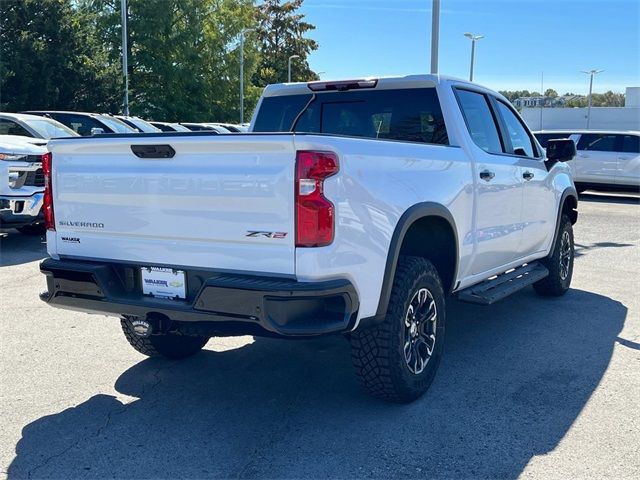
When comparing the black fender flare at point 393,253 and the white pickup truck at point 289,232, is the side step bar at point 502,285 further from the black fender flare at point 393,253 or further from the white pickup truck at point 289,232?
the black fender flare at point 393,253

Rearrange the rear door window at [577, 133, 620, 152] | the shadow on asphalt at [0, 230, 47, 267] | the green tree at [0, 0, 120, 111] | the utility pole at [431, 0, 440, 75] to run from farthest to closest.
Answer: the green tree at [0, 0, 120, 111] < the rear door window at [577, 133, 620, 152] < the utility pole at [431, 0, 440, 75] < the shadow on asphalt at [0, 230, 47, 267]

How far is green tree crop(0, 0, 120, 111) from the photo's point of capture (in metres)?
26.8

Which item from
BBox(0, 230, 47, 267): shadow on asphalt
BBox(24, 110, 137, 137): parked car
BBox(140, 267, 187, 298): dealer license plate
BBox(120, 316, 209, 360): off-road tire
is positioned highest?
BBox(24, 110, 137, 137): parked car

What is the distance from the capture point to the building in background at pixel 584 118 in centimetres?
5597

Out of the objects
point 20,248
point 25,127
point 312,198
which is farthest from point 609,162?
point 312,198

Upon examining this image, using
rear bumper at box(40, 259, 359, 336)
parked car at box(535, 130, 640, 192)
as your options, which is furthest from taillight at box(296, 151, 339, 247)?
parked car at box(535, 130, 640, 192)

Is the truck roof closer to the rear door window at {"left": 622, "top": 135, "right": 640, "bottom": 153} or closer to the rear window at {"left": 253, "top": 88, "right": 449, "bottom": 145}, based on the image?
the rear window at {"left": 253, "top": 88, "right": 449, "bottom": 145}

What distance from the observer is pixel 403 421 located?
390 centimetres

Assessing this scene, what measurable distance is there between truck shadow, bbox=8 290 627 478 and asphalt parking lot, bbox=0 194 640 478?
0.01 metres

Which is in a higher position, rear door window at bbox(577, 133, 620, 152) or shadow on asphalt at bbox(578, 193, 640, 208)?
rear door window at bbox(577, 133, 620, 152)

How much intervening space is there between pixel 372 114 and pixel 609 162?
549 inches

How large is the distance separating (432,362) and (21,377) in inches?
108

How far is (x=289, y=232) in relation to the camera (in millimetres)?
3305

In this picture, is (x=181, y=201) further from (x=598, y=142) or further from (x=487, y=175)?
(x=598, y=142)
